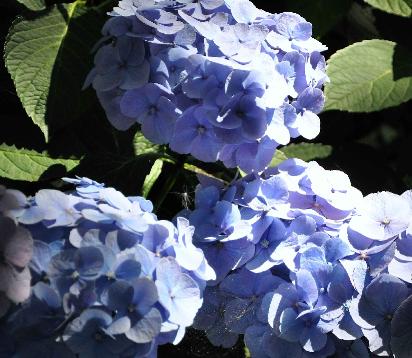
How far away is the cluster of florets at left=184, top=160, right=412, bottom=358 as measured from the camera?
1225 mm

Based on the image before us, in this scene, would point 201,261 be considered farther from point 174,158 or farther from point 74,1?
point 74,1

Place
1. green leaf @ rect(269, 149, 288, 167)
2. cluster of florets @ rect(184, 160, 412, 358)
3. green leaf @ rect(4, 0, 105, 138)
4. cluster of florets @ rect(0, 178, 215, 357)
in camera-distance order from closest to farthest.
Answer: cluster of florets @ rect(0, 178, 215, 357) < cluster of florets @ rect(184, 160, 412, 358) < green leaf @ rect(4, 0, 105, 138) < green leaf @ rect(269, 149, 288, 167)

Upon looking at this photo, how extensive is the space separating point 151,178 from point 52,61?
0.22 meters

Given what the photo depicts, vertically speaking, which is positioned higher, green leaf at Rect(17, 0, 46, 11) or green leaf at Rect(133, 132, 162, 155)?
green leaf at Rect(17, 0, 46, 11)

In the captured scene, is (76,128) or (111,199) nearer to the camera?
(111,199)

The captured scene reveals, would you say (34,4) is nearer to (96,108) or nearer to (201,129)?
(96,108)

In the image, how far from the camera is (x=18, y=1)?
151cm

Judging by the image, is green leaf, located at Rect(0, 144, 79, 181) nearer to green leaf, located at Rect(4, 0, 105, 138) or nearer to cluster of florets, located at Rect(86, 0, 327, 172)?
green leaf, located at Rect(4, 0, 105, 138)

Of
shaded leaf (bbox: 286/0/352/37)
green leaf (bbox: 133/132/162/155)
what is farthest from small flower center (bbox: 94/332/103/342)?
shaded leaf (bbox: 286/0/352/37)

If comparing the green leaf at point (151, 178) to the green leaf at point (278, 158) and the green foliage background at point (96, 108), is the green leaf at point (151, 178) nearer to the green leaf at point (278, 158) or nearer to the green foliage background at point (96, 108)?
the green foliage background at point (96, 108)

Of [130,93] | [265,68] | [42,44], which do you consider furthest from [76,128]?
[265,68]

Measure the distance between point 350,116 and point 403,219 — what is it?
725mm

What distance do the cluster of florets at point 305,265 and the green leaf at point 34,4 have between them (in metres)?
0.38

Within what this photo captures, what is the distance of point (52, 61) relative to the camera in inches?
58.1
